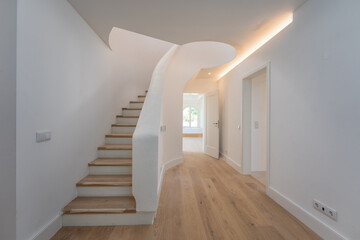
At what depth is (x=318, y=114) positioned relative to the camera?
158cm

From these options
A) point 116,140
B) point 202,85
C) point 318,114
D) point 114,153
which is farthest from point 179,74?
point 318,114

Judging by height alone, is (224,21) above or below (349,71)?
above

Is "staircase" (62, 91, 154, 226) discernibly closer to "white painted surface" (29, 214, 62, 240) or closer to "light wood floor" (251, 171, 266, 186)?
"white painted surface" (29, 214, 62, 240)

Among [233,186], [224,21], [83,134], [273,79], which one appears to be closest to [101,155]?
[83,134]

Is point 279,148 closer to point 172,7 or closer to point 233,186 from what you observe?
point 233,186

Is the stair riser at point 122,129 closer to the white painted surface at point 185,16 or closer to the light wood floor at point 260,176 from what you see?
the white painted surface at point 185,16

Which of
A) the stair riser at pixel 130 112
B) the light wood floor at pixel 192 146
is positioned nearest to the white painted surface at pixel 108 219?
the stair riser at pixel 130 112

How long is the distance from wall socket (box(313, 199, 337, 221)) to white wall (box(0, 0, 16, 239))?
2.57 meters

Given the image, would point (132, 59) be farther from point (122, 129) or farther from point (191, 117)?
point (191, 117)

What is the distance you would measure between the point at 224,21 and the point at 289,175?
2084 millimetres

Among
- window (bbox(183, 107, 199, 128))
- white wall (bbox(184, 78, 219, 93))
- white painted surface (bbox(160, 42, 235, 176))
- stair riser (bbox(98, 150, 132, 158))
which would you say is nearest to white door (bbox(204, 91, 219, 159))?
white wall (bbox(184, 78, 219, 93))

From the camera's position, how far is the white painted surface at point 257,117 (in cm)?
334

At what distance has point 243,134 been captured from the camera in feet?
10.8

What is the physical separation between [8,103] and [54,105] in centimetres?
39
